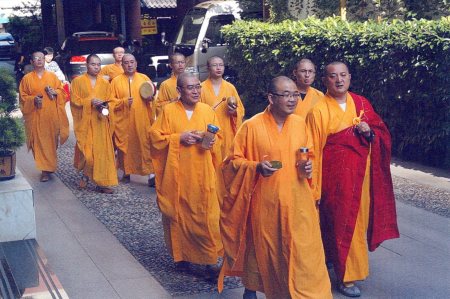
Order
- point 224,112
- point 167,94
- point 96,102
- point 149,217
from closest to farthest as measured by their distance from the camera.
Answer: point 224,112, point 149,217, point 167,94, point 96,102

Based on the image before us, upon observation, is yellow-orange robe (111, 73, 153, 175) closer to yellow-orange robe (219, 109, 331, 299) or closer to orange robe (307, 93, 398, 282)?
orange robe (307, 93, 398, 282)

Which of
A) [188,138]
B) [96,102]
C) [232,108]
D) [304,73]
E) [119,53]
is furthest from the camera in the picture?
[119,53]

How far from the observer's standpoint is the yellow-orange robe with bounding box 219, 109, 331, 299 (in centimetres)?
470

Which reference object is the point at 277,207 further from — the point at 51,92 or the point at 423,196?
the point at 51,92

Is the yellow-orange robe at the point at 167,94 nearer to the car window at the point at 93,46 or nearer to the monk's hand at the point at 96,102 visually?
the monk's hand at the point at 96,102

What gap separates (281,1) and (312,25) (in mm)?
3404

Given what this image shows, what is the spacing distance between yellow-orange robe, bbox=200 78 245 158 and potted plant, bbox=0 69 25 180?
6.25 ft

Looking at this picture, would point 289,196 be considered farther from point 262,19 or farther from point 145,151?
point 262,19

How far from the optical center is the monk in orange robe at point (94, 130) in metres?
9.03

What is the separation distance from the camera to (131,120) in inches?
375

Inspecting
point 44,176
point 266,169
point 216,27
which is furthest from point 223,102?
point 216,27

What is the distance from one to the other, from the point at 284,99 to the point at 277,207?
2.27 feet

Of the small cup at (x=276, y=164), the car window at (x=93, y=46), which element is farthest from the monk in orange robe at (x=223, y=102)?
the car window at (x=93, y=46)

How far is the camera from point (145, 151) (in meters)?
9.51
